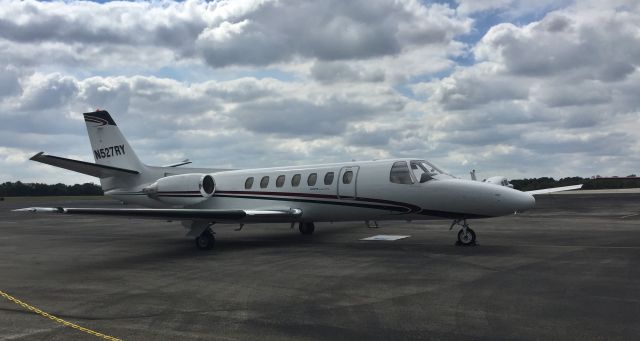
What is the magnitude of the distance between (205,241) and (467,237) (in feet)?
26.6

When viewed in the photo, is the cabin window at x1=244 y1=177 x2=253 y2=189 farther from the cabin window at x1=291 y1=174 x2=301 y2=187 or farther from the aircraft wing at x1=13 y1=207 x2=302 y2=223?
the cabin window at x1=291 y1=174 x2=301 y2=187

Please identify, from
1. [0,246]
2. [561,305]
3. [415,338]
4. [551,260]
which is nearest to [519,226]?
[551,260]

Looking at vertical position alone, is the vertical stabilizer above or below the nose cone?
above

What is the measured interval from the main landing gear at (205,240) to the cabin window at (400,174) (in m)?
6.04

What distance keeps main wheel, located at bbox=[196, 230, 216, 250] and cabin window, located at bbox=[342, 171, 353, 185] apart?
182 inches

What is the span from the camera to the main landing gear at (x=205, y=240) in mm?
15914

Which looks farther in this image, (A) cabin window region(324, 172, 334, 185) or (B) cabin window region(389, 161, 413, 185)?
(A) cabin window region(324, 172, 334, 185)

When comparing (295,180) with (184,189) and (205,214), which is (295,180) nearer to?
(205,214)

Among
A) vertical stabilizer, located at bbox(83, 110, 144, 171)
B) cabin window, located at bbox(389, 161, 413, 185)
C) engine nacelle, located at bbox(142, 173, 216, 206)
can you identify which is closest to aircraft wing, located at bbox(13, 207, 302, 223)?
engine nacelle, located at bbox(142, 173, 216, 206)

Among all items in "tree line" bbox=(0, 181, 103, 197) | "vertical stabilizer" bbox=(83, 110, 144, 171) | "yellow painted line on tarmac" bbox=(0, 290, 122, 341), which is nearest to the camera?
"yellow painted line on tarmac" bbox=(0, 290, 122, 341)

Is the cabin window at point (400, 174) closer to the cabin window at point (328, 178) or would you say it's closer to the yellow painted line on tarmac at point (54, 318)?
the cabin window at point (328, 178)

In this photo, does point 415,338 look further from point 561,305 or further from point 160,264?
point 160,264

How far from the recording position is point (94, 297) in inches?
348

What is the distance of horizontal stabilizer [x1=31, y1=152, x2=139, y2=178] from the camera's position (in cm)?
1612
